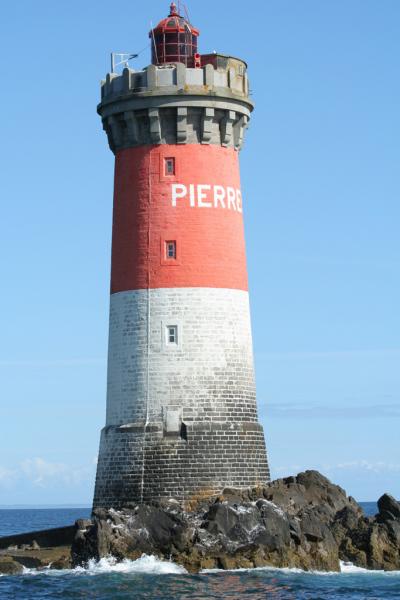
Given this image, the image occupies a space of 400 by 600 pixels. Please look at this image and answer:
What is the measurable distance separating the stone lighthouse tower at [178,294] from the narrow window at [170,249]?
1.6 inches

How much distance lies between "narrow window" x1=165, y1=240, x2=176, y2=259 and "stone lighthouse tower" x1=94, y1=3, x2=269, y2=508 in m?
0.04

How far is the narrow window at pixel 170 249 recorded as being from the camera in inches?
1555

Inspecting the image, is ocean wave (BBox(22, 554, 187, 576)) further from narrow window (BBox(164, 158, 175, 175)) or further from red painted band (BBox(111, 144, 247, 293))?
narrow window (BBox(164, 158, 175, 175))

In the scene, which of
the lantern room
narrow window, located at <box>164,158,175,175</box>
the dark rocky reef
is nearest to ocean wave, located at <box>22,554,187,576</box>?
the dark rocky reef

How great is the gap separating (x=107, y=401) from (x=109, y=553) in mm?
6474

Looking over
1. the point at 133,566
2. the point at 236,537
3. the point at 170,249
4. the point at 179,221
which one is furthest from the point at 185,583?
the point at 179,221

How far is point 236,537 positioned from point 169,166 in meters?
11.2

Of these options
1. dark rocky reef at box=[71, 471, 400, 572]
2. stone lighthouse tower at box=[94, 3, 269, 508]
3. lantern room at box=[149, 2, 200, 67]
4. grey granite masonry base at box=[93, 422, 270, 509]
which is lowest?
dark rocky reef at box=[71, 471, 400, 572]

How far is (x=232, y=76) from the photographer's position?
132ft

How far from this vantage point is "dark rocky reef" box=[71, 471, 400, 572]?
35062 mm

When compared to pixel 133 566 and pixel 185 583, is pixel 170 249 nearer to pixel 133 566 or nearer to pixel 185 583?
pixel 133 566

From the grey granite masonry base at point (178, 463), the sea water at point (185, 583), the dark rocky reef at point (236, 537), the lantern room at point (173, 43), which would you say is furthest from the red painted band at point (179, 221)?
the sea water at point (185, 583)

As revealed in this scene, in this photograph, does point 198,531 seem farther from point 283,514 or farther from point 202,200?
point 202,200

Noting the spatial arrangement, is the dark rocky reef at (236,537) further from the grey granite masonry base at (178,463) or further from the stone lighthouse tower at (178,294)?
the stone lighthouse tower at (178,294)
